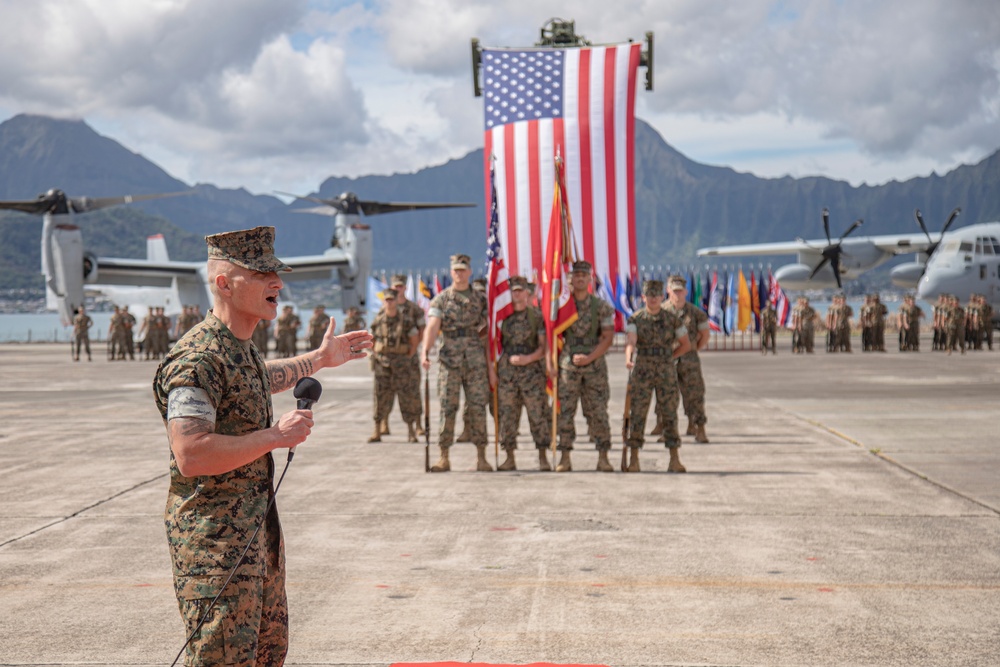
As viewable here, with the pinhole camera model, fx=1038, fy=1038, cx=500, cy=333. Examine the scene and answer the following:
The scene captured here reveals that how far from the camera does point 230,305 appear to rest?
307 centimetres

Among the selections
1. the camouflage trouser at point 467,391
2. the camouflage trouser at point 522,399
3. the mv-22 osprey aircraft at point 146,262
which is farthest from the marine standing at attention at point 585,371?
the mv-22 osprey aircraft at point 146,262

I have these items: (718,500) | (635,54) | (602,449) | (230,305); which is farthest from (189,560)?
(635,54)

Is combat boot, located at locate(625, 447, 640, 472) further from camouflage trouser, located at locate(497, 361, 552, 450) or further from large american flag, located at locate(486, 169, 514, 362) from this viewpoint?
large american flag, located at locate(486, 169, 514, 362)

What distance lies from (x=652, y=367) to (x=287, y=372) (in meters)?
6.28

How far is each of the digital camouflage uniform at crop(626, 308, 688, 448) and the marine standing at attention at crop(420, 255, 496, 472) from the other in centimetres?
133

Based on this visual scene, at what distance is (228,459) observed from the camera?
9.37 ft

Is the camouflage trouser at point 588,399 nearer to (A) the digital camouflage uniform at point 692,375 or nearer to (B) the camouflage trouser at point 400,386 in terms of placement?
(A) the digital camouflage uniform at point 692,375

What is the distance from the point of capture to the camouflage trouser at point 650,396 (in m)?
9.26

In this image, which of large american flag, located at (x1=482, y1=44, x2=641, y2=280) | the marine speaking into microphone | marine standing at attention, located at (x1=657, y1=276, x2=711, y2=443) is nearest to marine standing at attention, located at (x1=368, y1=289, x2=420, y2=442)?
marine standing at attention, located at (x1=657, y1=276, x2=711, y2=443)

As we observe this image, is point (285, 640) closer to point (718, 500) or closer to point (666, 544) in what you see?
point (666, 544)

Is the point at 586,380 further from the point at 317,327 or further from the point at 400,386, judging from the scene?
the point at 317,327

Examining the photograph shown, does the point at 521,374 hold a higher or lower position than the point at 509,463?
higher

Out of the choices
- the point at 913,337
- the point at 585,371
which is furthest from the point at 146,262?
the point at 585,371

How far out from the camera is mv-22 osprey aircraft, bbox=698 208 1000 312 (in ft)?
105
